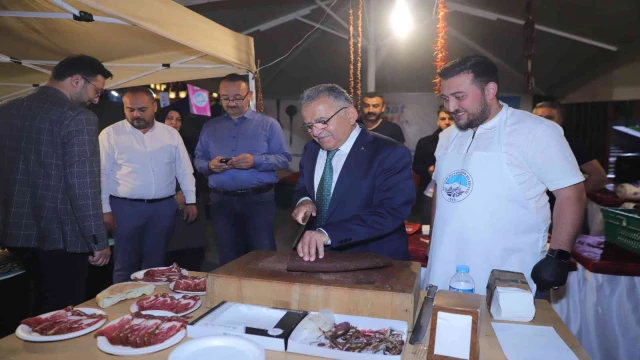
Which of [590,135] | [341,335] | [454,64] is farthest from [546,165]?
[590,135]

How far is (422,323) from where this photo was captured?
58.4 inches

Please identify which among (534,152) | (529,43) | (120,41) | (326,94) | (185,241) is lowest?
(185,241)

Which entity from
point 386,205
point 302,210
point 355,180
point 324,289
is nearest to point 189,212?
point 302,210

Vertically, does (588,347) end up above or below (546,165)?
below

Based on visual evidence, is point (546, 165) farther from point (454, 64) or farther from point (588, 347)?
point (588, 347)

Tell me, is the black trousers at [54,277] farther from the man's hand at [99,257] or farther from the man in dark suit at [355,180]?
the man in dark suit at [355,180]

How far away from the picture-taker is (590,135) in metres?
7.55

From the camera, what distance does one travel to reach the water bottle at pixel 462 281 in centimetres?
171

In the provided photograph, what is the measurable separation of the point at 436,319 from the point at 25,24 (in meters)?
3.10

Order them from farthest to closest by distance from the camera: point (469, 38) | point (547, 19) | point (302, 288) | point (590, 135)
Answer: point (590, 135) → point (469, 38) → point (547, 19) → point (302, 288)

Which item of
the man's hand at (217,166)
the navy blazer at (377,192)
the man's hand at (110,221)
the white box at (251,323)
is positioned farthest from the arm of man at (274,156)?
the white box at (251,323)

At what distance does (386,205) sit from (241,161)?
1643 mm

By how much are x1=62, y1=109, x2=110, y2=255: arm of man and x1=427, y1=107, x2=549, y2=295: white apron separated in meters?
1.94

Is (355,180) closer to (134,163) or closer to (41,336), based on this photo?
(41,336)
